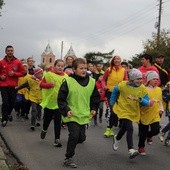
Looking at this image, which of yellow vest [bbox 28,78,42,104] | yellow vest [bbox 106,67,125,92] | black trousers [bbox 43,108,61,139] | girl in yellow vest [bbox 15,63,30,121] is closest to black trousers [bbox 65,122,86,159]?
black trousers [bbox 43,108,61,139]

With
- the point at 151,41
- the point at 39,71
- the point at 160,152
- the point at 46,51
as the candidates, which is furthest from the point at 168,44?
the point at 46,51

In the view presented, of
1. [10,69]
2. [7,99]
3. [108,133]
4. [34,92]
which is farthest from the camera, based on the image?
[34,92]

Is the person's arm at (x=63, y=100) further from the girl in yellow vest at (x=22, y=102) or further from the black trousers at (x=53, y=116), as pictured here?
the girl in yellow vest at (x=22, y=102)

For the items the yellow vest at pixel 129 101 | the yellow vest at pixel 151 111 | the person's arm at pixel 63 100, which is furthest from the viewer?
the yellow vest at pixel 151 111

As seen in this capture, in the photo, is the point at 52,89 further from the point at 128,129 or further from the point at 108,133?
the point at 128,129

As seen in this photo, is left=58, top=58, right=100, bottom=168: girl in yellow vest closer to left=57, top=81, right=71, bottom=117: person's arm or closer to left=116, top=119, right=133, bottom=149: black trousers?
left=57, top=81, right=71, bottom=117: person's arm

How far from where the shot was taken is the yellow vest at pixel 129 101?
8.28 meters

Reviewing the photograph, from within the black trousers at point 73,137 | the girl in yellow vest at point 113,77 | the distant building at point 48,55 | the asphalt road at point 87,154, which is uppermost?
the distant building at point 48,55

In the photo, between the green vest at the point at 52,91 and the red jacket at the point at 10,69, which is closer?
the green vest at the point at 52,91

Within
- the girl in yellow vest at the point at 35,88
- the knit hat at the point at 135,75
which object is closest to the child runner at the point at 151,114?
the knit hat at the point at 135,75

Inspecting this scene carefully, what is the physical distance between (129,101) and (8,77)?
436 centimetres

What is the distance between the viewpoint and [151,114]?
864 centimetres

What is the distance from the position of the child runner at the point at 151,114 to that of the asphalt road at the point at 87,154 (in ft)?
1.23

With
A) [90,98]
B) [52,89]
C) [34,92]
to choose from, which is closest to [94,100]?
[90,98]
